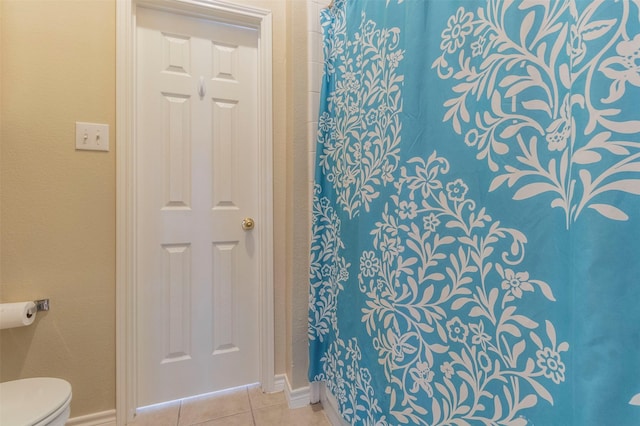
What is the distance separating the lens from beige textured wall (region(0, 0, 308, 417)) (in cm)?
109

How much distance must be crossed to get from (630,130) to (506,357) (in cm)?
43

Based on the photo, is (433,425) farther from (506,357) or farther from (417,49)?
(417,49)

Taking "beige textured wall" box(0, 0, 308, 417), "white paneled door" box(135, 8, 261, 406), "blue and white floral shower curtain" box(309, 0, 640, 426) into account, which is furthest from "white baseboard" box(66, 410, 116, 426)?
"blue and white floral shower curtain" box(309, 0, 640, 426)

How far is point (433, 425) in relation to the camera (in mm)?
671

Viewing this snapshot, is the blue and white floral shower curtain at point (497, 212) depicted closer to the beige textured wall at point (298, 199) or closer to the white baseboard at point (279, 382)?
the beige textured wall at point (298, 199)

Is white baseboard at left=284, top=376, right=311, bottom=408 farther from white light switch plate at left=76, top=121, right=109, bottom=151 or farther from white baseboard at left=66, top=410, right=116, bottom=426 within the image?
white light switch plate at left=76, top=121, right=109, bottom=151

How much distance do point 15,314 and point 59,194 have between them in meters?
0.50

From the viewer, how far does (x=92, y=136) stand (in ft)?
3.89

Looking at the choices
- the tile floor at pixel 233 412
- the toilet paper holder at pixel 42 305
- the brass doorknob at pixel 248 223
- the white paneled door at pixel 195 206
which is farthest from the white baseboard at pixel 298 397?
the toilet paper holder at pixel 42 305

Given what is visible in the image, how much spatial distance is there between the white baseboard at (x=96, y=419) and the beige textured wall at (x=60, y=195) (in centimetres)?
3

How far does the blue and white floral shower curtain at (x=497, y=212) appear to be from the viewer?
1.22 feet

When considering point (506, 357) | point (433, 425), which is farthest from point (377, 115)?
point (433, 425)

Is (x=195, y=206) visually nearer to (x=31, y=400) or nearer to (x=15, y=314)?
(x=15, y=314)

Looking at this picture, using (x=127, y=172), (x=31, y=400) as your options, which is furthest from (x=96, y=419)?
(x=127, y=172)
